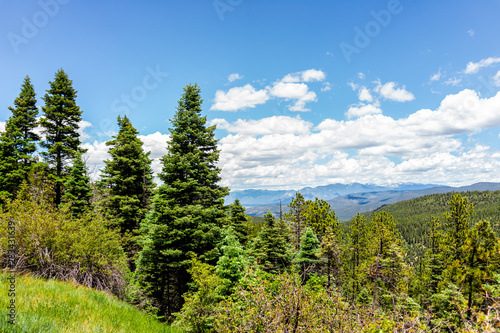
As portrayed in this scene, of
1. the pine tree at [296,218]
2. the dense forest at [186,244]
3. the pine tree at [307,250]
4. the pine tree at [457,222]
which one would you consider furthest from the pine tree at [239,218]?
the pine tree at [457,222]

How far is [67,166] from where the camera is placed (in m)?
24.6

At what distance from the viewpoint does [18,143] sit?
27.6m

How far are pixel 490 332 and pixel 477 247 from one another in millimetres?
22894

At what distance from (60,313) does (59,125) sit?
26238mm

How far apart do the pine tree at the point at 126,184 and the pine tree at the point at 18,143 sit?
11.6 meters

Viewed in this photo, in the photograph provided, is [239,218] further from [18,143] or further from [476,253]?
[18,143]

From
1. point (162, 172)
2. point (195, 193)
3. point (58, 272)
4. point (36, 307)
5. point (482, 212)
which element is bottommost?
point (482, 212)

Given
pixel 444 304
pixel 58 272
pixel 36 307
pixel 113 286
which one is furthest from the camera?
pixel 444 304

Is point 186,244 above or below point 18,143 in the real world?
below

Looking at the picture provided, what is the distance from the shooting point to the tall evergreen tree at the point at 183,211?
654 inches

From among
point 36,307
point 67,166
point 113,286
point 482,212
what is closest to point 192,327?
point 113,286

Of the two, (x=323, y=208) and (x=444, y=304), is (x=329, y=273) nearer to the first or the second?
(x=323, y=208)

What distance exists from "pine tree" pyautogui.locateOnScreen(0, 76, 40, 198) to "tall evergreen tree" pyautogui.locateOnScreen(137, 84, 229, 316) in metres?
19.6

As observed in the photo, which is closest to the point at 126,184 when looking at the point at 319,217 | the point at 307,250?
the point at 307,250
